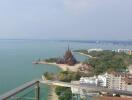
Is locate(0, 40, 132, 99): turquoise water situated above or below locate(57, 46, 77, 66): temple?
below

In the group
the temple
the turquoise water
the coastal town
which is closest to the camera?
the coastal town

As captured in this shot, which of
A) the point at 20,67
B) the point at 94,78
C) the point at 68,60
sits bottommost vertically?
the point at 20,67

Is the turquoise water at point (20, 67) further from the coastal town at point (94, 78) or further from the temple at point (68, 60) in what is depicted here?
the temple at point (68, 60)

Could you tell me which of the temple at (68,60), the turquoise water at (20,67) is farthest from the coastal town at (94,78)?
the turquoise water at (20,67)

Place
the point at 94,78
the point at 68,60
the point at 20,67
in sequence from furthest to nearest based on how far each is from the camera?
the point at 68,60 < the point at 20,67 < the point at 94,78

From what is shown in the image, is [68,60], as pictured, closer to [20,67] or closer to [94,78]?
[20,67]

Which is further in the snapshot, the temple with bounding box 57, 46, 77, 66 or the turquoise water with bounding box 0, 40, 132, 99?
the temple with bounding box 57, 46, 77, 66

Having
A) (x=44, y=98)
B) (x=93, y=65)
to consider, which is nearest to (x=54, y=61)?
(x=93, y=65)

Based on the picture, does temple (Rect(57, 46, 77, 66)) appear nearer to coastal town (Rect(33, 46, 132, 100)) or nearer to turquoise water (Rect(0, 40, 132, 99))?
coastal town (Rect(33, 46, 132, 100))

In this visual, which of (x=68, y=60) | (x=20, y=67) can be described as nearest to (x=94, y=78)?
(x=20, y=67)

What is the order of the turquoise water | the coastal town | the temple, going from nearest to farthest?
the coastal town < the turquoise water < the temple

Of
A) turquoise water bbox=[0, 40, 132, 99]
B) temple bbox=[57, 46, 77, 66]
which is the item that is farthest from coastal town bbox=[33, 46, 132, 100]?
turquoise water bbox=[0, 40, 132, 99]

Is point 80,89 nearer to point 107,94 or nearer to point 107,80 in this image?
point 107,94
